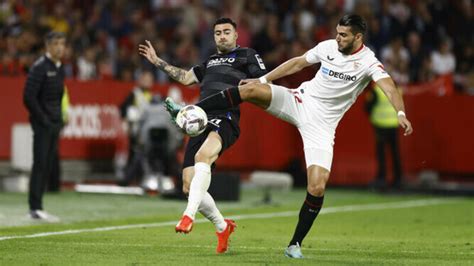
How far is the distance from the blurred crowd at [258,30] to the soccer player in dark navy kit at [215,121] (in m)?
11.8

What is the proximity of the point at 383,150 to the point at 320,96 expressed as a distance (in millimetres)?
11691

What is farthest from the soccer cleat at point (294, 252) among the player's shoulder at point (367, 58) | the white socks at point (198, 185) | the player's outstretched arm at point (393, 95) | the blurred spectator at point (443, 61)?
the blurred spectator at point (443, 61)

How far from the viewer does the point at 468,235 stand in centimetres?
1488

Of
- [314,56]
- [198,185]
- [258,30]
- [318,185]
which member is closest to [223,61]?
[314,56]

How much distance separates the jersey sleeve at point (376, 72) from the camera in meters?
11.6

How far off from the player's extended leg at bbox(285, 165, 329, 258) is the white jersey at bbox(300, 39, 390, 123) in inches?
22.5

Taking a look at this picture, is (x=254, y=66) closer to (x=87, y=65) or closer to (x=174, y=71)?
(x=174, y=71)

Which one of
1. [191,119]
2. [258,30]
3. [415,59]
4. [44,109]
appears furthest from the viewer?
[258,30]

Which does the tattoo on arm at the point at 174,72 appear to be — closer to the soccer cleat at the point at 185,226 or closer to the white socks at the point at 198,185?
the white socks at the point at 198,185

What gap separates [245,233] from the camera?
14625mm

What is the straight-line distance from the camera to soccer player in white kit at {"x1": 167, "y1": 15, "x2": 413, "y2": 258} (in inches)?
456

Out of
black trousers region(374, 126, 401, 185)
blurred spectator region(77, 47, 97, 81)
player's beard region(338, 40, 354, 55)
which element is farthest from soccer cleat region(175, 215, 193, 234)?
blurred spectator region(77, 47, 97, 81)

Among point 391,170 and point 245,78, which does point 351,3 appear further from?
point 245,78

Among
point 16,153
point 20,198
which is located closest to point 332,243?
point 20,198
